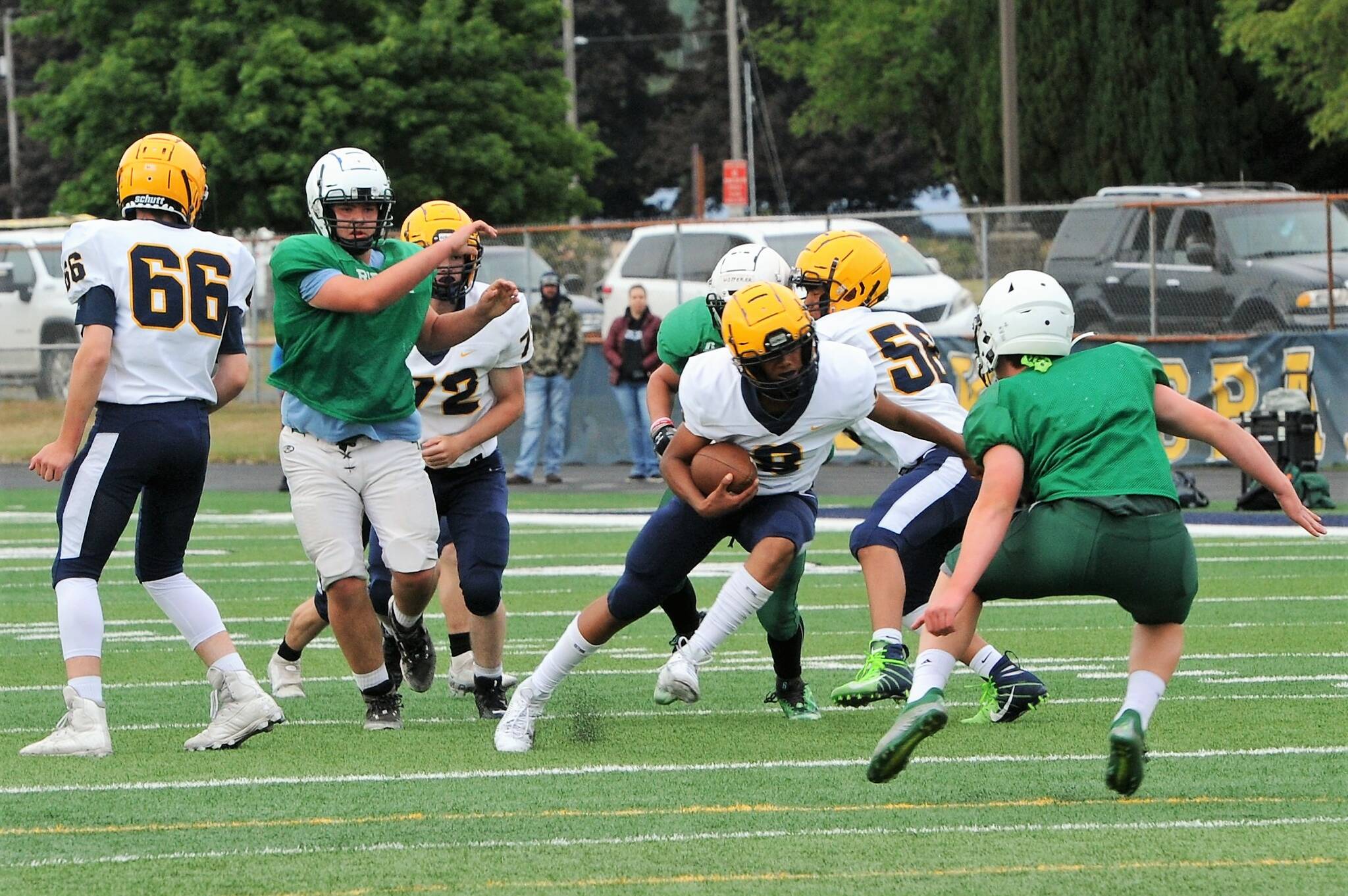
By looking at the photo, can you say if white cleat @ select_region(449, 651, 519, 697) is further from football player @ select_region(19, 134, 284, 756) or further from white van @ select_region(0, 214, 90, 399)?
white van @ select_region(0, 214, 90, 399)

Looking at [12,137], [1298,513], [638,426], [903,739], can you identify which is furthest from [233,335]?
[12,137]

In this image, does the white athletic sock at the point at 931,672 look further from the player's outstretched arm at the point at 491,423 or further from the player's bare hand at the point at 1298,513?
the player's outstretched arm at the point at 491,423

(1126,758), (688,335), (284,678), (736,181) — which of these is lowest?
(284,678)

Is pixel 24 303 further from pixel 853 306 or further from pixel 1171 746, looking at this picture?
pixel 1171 746

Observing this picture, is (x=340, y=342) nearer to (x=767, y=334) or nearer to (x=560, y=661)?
(x=560, y=661)

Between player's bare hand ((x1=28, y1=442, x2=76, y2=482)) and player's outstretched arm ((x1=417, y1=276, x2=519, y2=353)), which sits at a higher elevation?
player's outstretched arm ((x1=417, y1=276, x2=519, y2=353))

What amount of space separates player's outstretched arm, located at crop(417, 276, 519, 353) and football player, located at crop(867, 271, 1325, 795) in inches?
65.1

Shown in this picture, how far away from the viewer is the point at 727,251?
779 inches

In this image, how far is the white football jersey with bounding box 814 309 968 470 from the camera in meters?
7.33

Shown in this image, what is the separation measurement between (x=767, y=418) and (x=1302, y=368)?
12077mm

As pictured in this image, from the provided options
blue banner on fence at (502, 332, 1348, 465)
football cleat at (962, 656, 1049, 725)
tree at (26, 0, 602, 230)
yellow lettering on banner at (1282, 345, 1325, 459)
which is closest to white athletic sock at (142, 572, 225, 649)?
football cleat at (962, 656, 1049, 725)

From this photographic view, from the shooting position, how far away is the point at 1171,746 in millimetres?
6508

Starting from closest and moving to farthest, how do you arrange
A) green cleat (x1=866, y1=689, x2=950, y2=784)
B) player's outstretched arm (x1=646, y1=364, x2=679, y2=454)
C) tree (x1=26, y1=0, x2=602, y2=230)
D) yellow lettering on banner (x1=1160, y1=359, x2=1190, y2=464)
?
green cleat (x1=866, y1=689, x2=950, y2=784) → player's outstretched arm (x1=646, y1=364, x2=679, y2=454) → yellow lettering on banner (x1=1160, y1=359, x2=1190, y2=464) → tree (x1=26, y1=0, x2=602, y2=230)

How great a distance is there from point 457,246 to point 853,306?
6.06ft
